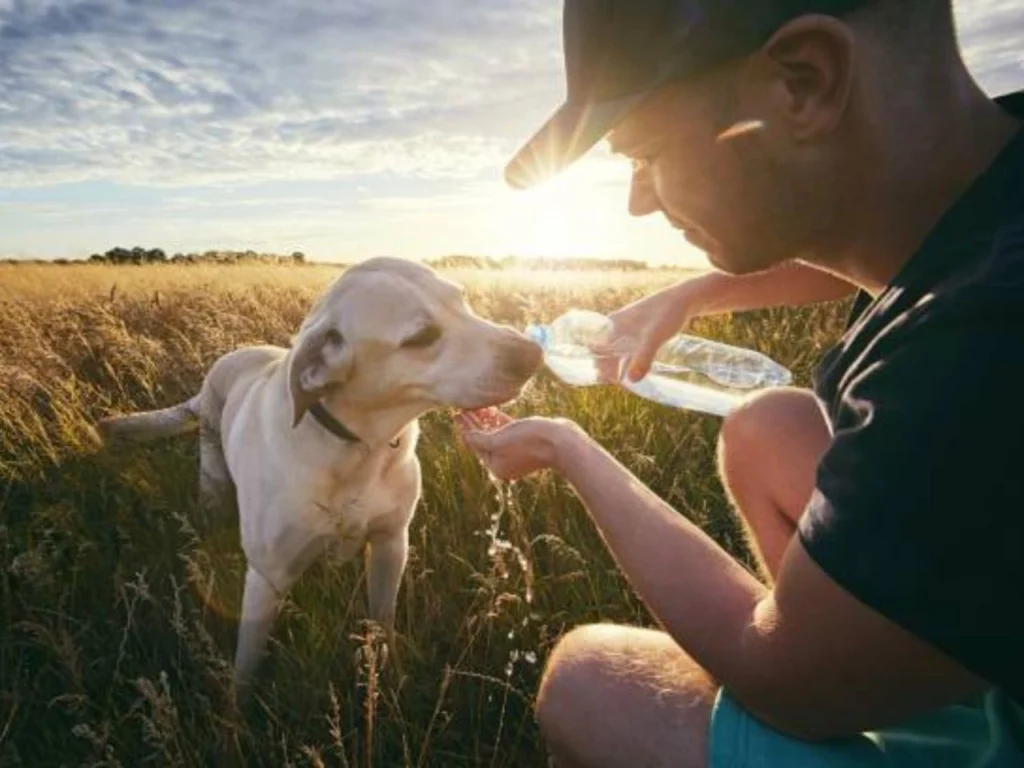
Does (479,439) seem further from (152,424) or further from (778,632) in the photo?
(152,424)

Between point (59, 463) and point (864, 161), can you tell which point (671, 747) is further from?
point (59, 463)

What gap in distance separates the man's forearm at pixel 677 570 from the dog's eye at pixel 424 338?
147 cm

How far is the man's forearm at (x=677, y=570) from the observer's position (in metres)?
1.82

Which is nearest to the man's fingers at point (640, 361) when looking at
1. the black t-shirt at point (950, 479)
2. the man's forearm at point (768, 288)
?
Answer: the man's forearm at point (768, 288)

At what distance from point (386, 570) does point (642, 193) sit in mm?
2190

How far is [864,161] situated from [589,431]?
3.34 metres

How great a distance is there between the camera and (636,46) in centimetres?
180

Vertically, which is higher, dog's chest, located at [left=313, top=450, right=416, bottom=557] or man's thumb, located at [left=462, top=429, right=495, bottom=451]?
man's thumb, located at [left=462, top=429, right=495, bottom=451]

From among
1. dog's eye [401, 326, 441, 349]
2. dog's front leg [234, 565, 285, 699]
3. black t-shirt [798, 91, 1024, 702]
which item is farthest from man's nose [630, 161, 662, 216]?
dog's front leg [234, 565, 285, 699]

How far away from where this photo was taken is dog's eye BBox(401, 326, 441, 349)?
362 cm

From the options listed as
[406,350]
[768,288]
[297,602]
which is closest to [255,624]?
[297,602]

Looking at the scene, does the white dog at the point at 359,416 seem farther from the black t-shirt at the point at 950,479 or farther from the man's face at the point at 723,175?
the black t-shirt at the point at 950,479

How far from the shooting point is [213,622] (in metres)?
3.93

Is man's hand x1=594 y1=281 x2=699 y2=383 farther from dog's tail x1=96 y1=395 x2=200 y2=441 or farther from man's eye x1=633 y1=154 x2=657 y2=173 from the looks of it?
dog's tail x1=96 y1=395 x2=200 y2=441
